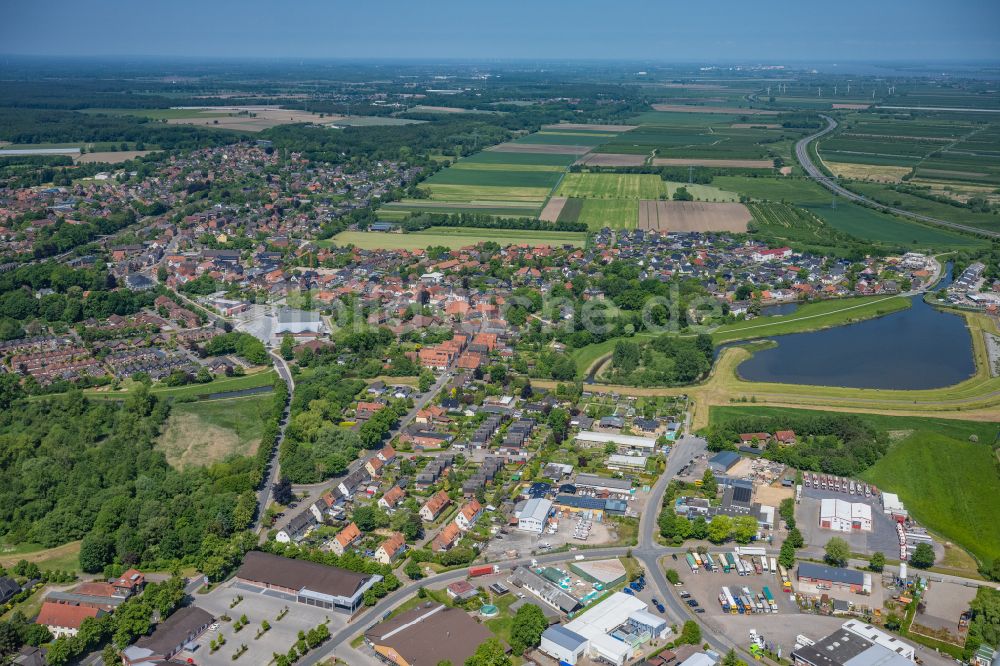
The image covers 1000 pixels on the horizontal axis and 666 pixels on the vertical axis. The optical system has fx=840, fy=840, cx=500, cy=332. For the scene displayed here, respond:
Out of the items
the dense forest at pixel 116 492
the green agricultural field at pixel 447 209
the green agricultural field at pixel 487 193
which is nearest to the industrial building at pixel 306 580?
the dense forest at pixel 116 492

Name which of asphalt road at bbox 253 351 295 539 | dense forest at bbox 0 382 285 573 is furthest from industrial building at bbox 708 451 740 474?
dense forest at bbox 0 382 285 573

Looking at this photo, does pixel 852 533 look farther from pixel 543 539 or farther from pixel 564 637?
pixel 564 637

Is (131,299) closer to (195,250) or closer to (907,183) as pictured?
(195,250)

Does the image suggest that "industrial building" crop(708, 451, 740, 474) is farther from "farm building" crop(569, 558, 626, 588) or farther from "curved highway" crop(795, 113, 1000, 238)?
"curved highway" crop(795, 113, 1000, 238)

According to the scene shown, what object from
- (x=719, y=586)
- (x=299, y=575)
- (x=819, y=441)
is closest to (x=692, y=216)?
(x=819, y=441)

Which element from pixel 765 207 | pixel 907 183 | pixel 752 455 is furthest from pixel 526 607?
pixel 907 183

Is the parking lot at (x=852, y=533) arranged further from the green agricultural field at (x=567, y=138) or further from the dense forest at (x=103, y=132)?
the dense forest at (x=103, y=132)
